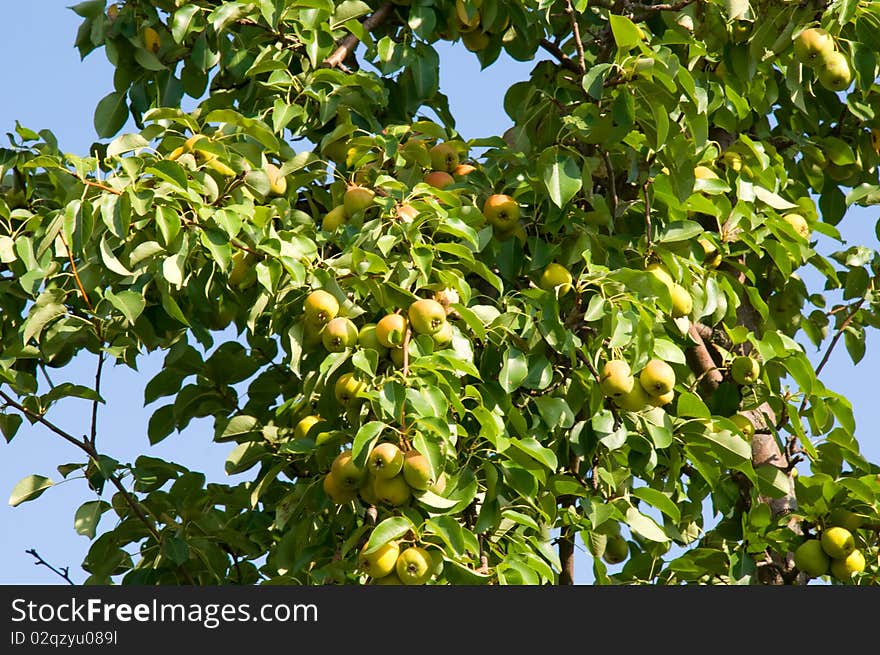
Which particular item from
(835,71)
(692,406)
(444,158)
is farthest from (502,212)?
(835,71)

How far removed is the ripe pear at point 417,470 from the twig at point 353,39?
4.43 ft

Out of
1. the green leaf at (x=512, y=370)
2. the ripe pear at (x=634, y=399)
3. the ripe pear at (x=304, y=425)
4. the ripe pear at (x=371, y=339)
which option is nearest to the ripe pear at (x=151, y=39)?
the ripe pear at (x=304, y=425)

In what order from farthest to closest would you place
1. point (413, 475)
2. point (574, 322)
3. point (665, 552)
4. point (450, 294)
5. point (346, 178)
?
point (665, 552)
point (346, 178)
point (574, 322)
point (450, 294)
point (413, 475)

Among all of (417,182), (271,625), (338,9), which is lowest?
(271,625)

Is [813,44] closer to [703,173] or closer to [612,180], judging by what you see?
[703,173]

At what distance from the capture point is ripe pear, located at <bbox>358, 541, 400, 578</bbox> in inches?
107

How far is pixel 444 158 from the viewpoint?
364 centimetres

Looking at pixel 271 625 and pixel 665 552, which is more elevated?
pixel 665 552

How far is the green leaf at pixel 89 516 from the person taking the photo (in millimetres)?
3330

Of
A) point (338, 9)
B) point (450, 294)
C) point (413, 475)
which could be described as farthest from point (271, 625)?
point (338, 9)

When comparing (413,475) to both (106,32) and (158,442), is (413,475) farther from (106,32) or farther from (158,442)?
(106,32)

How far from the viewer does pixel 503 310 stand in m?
3.35

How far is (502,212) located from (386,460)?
2.98 ft

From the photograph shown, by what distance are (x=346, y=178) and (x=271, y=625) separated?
49.6 inches
